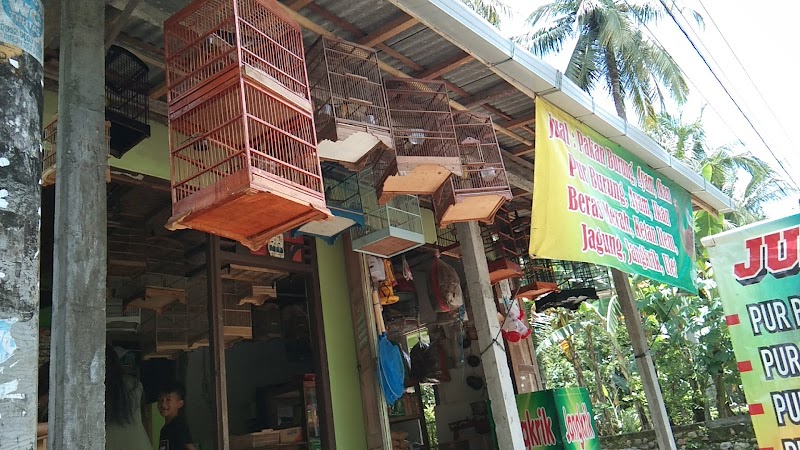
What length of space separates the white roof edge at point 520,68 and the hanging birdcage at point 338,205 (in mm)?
1708

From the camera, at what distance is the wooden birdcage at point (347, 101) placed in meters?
4.15

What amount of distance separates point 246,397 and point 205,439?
775mm

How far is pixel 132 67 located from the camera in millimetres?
4504

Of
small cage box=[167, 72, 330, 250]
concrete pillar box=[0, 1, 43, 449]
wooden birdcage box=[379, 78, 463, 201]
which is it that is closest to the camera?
concrete pillar box=[0, 1, 43, 449]

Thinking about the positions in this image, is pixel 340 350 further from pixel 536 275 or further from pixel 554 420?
pixel 536 275

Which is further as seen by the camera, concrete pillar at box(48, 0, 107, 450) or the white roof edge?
the white roof edge

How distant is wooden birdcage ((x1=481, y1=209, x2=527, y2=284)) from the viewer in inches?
304

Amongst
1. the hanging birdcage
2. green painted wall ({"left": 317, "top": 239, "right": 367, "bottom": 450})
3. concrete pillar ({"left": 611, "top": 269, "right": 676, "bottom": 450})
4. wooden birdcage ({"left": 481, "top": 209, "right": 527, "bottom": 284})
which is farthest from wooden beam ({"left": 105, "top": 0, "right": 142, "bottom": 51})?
concrete pillar ({"left": 611, "top": 269, "right": 676, "bottom": 450})

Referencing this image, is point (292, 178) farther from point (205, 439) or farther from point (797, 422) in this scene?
point (205, 439)

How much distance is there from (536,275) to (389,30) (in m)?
5.10

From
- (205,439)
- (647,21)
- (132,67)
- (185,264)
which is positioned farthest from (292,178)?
(647,21)

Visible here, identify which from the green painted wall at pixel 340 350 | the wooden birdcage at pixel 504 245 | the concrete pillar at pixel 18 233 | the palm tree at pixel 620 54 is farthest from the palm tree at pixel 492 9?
the concrete pillar at pixel 18 233

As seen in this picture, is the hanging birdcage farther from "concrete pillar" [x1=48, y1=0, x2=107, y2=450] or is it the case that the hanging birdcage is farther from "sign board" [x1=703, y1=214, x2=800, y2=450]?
"sign board" [x1=703, y1=214, x2=800, y2=450]

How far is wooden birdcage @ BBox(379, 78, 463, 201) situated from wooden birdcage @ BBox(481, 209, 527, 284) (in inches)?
113
